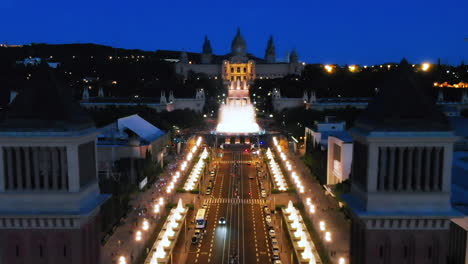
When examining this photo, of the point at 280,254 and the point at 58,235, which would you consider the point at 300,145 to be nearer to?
the point at 280,254

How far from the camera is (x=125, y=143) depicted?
217ft

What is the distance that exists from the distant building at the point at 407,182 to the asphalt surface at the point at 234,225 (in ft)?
62.2

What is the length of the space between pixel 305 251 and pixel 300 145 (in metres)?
55.8

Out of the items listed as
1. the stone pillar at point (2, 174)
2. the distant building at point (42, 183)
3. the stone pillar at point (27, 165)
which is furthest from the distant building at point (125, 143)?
the stone pillar at point (27, 165)

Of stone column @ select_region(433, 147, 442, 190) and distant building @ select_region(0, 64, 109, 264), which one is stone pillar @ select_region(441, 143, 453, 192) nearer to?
stone column @ select_region(433, 147, 442, 190)

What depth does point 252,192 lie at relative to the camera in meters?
61.6

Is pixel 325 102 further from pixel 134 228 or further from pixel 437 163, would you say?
pixel 437 163

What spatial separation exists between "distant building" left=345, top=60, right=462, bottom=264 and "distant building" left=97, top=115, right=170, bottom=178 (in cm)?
4061

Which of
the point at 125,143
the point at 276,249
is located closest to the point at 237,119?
the point at 125,143

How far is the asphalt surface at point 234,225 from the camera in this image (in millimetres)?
39531

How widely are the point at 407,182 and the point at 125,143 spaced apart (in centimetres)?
5023

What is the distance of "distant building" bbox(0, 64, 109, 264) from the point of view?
66.9 feet

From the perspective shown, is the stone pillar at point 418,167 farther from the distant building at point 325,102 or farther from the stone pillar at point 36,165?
the distant building at point 325,102

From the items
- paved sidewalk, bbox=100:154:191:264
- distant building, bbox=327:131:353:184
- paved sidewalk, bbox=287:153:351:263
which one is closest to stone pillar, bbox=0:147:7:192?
paved sidewalk, bbox=100:154:191:264
